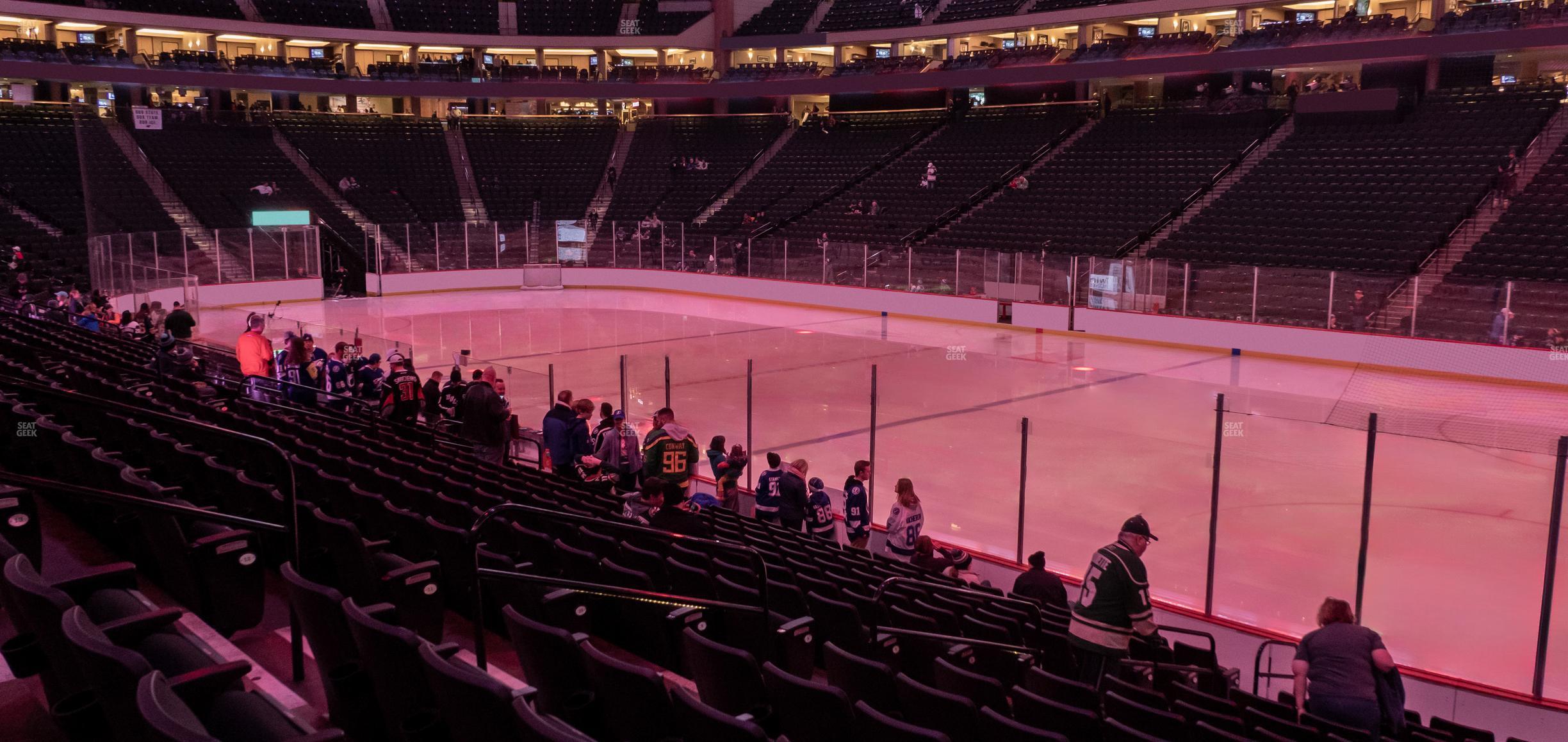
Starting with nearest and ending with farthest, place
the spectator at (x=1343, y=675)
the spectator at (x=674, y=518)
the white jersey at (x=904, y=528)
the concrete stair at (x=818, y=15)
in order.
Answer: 1. the spectator at (x=1343, y=675)
2. the spectator at (x=674, y=518)
3. the white jersey at (x=904, y=528)
4. the concrete stair at (x=818, y=15)

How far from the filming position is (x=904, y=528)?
1038cm

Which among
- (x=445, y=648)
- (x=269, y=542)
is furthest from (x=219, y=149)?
(x=445, y=648)

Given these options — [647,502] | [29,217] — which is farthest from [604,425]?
[29,217]

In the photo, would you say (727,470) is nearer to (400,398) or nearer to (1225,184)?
(400,398)

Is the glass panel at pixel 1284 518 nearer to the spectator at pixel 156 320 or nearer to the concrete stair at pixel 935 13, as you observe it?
the spectator at pixel 156 320

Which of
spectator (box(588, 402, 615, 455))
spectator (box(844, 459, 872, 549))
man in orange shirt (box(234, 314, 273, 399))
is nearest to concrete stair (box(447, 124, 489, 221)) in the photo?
man in orange shirt (box(234, 314, 273, 399))

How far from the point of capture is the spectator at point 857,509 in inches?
419

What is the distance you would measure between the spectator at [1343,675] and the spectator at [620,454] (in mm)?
7542

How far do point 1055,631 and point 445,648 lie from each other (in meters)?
5.02

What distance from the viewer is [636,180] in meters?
43.8

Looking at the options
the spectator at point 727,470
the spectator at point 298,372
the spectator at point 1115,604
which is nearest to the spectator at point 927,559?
the spectator at point 727,470

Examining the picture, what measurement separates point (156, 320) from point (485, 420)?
519 inches

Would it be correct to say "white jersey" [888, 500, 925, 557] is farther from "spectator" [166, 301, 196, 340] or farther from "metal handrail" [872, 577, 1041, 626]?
"spectator" [166, 301, 196, 340]

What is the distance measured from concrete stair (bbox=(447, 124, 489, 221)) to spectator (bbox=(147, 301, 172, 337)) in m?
19.9
